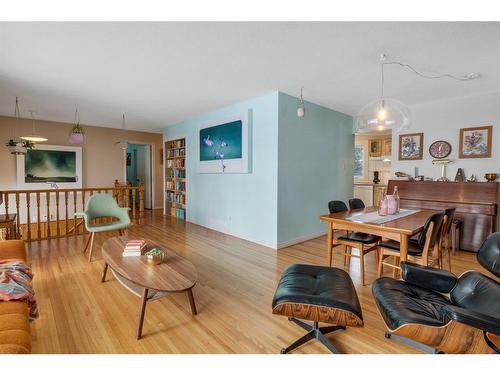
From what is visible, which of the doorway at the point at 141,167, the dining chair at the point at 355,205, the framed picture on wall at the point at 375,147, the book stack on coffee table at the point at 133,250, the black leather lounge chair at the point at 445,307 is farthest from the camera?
the doorway at the point at 141,167

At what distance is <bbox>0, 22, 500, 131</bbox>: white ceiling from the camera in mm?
2100

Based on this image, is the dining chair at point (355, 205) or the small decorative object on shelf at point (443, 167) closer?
the dining chair at point (355, 205)

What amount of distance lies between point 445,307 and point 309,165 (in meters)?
3.27

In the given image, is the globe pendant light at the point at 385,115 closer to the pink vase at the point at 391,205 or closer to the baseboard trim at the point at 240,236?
the pink vase at the point at 391,205

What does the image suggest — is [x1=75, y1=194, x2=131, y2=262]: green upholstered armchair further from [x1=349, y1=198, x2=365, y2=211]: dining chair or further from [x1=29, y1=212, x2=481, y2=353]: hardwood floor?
[x1=349, y1=198, x2=365, y2=211]: dining chair

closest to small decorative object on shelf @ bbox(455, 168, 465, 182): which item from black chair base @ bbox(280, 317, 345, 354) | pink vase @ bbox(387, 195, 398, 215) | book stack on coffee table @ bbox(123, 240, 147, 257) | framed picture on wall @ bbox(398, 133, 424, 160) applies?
framed picture on wall @ bbox(398, 133, 424, 160)

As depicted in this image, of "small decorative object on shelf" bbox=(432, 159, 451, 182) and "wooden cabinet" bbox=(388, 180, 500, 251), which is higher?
"small decorative object on shelf" bbox=(432, 159, 451, 182)

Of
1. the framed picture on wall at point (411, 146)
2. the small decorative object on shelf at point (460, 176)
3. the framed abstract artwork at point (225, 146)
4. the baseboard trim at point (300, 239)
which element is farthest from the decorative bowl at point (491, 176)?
the framed abstract artwork at point (225, 146)

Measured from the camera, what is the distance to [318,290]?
1604mm

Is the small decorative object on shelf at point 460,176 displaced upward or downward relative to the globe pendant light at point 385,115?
downward

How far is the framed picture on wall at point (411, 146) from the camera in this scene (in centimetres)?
443

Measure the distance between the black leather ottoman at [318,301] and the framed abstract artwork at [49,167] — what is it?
248 inches

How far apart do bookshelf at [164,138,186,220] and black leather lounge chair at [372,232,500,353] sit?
5.09 meters

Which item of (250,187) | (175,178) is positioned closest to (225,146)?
(250,187)
